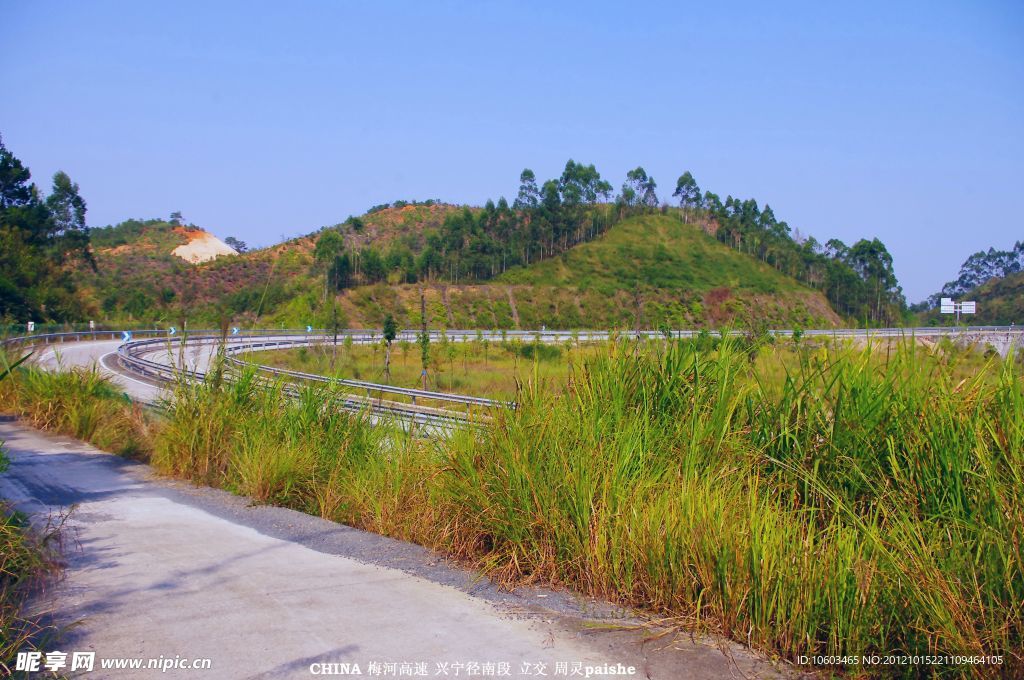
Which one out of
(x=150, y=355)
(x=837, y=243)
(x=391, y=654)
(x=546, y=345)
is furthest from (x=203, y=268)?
(x=391, y=654)

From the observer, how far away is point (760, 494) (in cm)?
595

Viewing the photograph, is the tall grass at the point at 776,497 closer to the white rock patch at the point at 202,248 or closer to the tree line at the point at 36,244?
the tree line at the point at 36,244

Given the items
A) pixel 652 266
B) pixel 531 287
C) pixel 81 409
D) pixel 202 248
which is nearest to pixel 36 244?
pixel 531 287

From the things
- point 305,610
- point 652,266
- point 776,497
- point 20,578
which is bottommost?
point 305,610

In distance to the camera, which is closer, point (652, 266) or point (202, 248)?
point (652, 266)

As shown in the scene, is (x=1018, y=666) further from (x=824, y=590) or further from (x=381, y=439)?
(x=381, y=439)

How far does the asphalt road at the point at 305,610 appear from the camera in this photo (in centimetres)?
454

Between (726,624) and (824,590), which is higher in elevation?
(824,590)

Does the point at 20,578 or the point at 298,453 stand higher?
the point at 298,453

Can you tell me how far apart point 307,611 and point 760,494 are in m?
3.44

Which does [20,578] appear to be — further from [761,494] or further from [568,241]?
[568,241]

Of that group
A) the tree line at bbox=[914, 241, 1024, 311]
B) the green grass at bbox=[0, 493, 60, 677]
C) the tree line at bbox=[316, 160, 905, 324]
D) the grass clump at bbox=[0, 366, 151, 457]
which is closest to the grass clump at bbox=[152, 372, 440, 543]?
the grass clump at bbox=[0, 366, 151, 457]

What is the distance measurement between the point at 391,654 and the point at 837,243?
10612 cm

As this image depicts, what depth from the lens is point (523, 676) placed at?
14.3 ft
